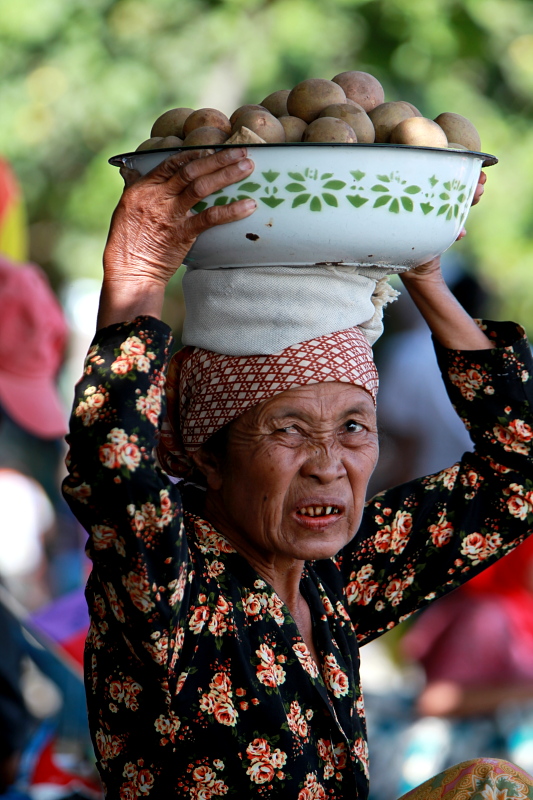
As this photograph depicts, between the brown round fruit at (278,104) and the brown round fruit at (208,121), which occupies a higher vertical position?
the brown round fruit at (278,104)

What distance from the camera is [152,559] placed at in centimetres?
163

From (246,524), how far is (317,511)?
151 mm

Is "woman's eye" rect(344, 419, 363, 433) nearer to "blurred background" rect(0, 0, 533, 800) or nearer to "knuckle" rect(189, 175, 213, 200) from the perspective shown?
"knuckle" rect(189, 175, 213, 200)

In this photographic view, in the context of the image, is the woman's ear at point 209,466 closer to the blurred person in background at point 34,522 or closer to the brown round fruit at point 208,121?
the brown round fruit at point 208,121

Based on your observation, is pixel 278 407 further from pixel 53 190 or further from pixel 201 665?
pixel 53 190

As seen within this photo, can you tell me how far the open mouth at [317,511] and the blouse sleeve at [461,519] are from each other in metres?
0.37

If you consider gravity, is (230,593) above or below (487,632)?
above

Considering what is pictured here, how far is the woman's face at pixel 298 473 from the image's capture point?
6.31ft

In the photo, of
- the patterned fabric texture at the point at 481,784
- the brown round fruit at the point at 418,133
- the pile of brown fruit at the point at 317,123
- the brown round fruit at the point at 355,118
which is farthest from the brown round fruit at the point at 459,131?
the patterned fabric texture at the point at 481,784

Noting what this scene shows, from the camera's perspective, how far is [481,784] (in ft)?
5.90

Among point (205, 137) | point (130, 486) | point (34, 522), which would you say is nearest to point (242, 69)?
point (34, 522)

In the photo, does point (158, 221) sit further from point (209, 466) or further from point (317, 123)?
point (209, 466)

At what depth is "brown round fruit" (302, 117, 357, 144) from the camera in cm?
166

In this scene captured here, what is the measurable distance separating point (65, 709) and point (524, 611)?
79.9 inches
